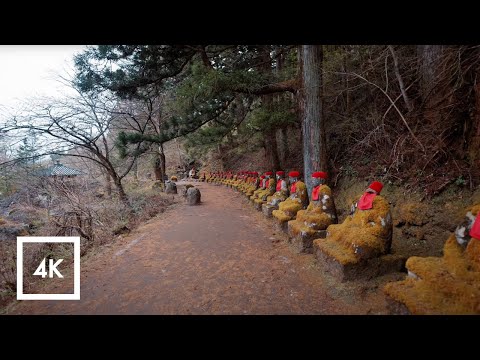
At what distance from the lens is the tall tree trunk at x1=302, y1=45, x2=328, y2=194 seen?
555 centimetres

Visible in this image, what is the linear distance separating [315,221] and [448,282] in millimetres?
2061

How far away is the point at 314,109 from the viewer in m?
5.67

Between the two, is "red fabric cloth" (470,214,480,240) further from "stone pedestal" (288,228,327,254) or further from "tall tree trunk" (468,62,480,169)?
"tall tree trunk" (468,62,480,169)

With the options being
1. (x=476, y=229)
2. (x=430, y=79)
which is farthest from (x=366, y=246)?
(x=430, y=79)

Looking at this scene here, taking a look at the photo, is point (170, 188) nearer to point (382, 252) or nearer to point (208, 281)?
point (208, 281)

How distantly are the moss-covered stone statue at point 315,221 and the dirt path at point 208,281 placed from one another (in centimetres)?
A: 24

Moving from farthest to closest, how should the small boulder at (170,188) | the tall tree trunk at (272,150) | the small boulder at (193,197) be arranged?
1. the small boulder at (170,188)
2. the tall tree trunk at (272,150)
3. the small boulder at (193,197)

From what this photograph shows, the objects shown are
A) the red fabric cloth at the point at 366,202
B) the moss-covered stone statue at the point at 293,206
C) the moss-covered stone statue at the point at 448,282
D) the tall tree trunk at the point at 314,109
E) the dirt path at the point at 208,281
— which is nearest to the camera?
the moss-covered stone statue at the point at 448,282

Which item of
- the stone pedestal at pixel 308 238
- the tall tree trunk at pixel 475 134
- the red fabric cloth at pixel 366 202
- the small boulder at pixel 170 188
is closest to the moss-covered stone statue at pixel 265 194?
the stone pedestal at pixel 308 238

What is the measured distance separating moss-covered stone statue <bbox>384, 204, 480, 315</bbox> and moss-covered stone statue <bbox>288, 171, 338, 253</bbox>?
172 centimetres

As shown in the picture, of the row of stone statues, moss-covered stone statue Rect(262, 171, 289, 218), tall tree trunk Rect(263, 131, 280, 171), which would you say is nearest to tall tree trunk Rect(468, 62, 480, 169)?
the row of stone statues

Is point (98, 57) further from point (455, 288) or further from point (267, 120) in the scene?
point (455, 288)

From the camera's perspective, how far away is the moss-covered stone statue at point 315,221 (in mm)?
3826

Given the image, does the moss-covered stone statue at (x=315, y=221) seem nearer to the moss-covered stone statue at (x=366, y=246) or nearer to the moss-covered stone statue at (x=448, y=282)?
the moss-covered stone statue at (x=366, y=246)
